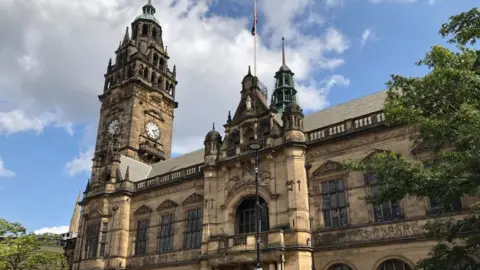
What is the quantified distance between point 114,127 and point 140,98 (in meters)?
4.67

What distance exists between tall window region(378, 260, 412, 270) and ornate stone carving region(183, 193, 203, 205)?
14067mm

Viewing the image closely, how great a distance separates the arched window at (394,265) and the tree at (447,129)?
8.29 metres

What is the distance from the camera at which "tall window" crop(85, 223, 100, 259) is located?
34812mm

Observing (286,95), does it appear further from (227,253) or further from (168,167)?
(227,253)

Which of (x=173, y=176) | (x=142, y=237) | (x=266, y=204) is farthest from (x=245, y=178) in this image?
(x=142, y=237)

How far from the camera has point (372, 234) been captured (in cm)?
2259

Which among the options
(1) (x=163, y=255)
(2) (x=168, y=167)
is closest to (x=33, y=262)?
(1) (x=163, y=255)

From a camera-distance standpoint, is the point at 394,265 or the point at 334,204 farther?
the point at 334,204

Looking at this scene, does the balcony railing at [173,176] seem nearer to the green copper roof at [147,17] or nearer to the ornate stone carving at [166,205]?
the ornate stone carving at [166,205]

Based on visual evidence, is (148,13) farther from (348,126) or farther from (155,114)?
(348,126)

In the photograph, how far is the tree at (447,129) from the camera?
11461mm

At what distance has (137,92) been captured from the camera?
166 feet

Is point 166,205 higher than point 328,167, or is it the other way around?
point 328,167

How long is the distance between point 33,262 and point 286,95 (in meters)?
28.4
